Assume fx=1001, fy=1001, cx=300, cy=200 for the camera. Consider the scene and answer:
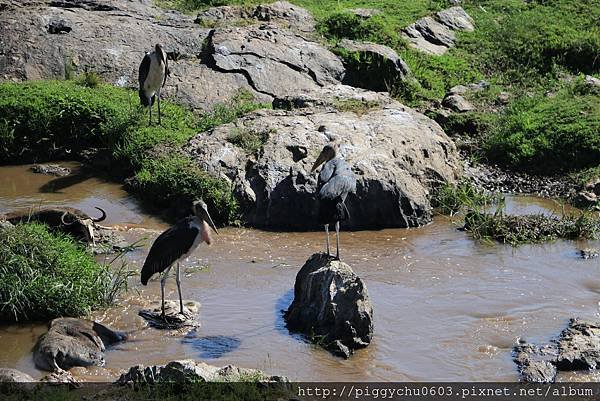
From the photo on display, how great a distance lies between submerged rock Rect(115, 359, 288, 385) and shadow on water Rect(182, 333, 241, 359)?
99 centimetres

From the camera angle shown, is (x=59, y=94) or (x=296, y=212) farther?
(x=59, y=94)

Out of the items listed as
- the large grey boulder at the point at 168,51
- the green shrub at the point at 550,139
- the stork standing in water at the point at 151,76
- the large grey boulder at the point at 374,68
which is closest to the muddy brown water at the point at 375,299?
the green shrub at the point at 550,139

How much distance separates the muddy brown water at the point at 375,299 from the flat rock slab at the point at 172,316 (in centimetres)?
10

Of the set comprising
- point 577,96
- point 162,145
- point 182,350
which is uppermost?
point 577,96

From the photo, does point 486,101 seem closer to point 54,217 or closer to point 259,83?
point 259,83

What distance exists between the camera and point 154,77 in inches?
535

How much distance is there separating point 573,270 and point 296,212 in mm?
3204

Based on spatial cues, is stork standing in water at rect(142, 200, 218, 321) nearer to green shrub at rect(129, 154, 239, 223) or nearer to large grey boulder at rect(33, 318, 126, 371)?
large grey boulder at rect(33, 318, 126, 371)

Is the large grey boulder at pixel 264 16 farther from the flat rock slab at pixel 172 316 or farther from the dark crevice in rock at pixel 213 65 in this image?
the flat rock slab at pixel 172 316

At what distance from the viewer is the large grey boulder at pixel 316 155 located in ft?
38.5

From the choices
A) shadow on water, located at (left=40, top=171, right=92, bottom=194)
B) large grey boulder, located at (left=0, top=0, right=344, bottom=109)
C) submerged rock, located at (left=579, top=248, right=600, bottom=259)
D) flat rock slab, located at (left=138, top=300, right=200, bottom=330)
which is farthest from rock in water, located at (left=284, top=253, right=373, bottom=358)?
large grey boulder, located at (left=0, top=0, right=344, bottom=109)

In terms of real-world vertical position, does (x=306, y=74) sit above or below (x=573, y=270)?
above

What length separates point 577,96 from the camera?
1518 centimetres

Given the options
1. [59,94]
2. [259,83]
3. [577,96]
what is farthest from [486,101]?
[59,94]
